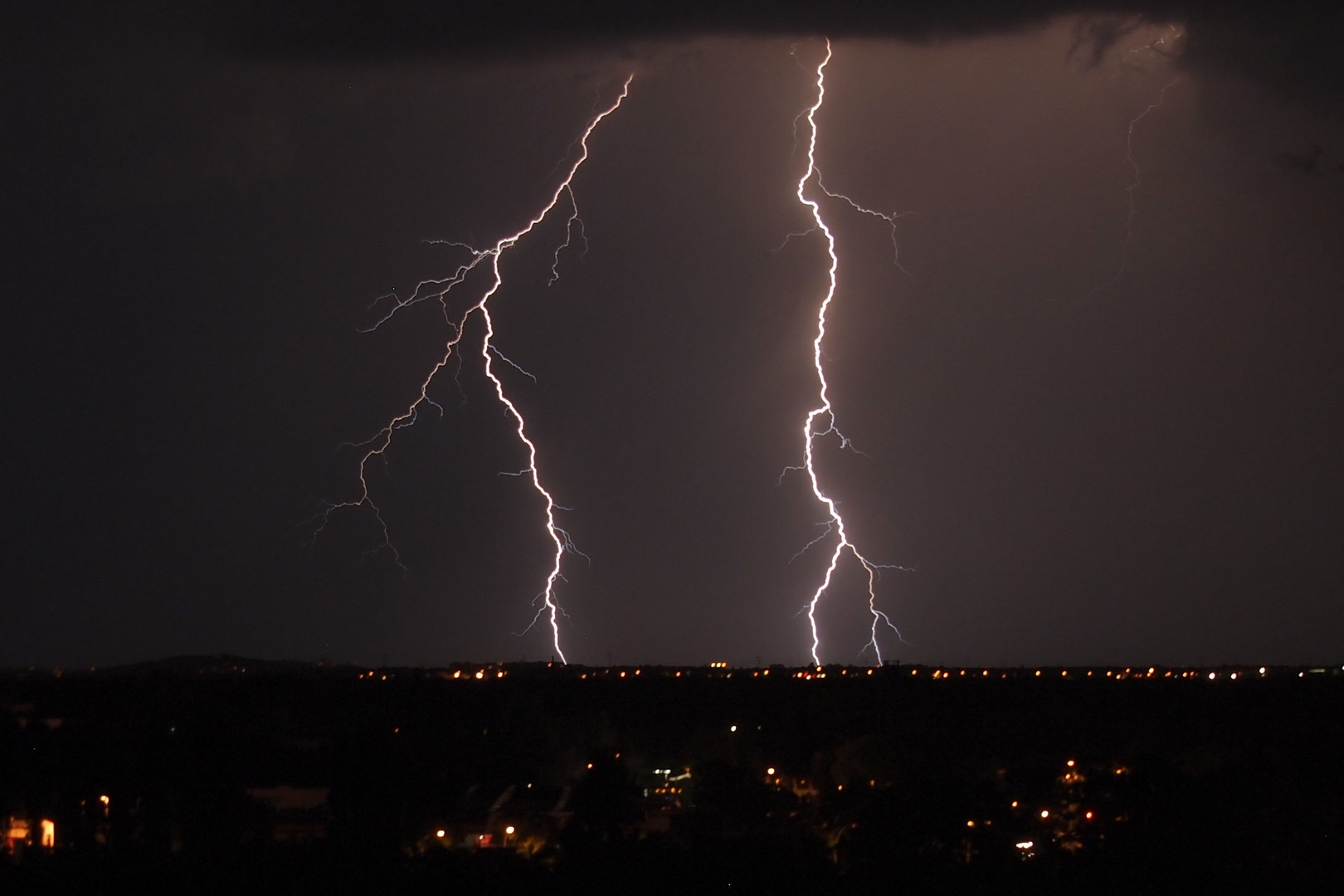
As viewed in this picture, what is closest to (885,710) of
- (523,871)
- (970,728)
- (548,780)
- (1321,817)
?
(970,728)

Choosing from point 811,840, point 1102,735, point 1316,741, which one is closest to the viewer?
point 811,840

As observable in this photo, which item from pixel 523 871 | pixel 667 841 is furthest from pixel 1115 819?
pixel 523 871

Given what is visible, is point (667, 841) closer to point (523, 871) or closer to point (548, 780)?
point (523, 871)

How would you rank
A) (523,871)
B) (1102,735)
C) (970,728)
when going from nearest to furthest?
(523,871)
(1102,735)
(970,728)

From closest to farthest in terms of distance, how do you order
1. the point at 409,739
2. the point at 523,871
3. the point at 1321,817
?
the point at 523,871
the point at 1321,817
the point at 409,739

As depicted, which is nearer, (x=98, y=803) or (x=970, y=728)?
(x=98, y=803)

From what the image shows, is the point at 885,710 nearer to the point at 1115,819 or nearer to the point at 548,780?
the point at 548,780
